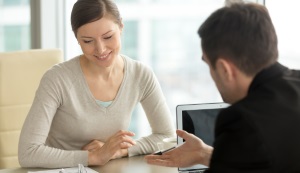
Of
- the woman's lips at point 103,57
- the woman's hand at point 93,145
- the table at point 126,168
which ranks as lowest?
the table at point 126,168

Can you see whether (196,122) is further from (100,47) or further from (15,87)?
(15,87)

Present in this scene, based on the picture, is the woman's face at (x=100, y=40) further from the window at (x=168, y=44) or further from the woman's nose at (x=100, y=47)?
the window at (x=168, y=44)

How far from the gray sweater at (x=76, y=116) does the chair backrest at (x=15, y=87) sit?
0.39m

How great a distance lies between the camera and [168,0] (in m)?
3.90

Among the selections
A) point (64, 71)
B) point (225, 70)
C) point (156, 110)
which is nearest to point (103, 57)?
point (64, 71)

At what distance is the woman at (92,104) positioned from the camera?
2.37 metres

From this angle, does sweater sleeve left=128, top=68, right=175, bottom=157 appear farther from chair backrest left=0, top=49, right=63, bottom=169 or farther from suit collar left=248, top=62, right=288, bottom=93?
suit collar left=248, top=62, right=288, bottom=93

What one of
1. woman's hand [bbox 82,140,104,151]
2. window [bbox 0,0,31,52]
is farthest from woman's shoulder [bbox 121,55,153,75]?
window [bbox 0,0,31,52]

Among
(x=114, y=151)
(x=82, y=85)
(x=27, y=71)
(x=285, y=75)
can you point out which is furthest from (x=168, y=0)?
(x=285, y=75)

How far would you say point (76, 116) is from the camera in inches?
100

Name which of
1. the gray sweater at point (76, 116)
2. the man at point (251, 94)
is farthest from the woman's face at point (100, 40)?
the man at point (251, 94)

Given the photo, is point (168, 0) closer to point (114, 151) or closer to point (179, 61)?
point (179, 61)

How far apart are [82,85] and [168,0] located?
4.90ft

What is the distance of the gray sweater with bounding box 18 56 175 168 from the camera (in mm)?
2373
